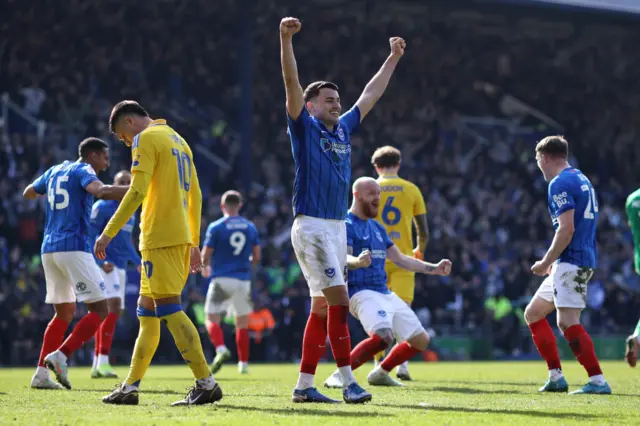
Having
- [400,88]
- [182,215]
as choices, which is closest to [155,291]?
[182,215]

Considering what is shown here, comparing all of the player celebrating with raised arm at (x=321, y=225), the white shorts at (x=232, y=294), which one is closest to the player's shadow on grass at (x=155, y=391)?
the player celebrating with raised arm at (x=321, y=225)

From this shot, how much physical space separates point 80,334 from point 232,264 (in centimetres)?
530

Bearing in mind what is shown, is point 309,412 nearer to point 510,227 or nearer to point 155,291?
point 155,291

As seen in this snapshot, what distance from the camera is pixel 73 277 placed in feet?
32.0

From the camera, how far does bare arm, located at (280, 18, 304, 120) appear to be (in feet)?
22.8

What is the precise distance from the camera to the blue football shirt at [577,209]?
923 centimetres

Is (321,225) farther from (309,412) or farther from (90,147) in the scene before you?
(90,147)

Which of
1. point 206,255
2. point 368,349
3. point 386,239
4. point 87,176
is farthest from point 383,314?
point 206,255

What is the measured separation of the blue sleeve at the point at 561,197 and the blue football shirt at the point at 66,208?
14.2 feet

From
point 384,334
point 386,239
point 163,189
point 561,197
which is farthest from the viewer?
point 386,239

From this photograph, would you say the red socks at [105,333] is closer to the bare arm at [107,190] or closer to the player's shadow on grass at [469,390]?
the bare arm at [107,190]

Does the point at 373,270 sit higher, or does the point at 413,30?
the point at 413,30

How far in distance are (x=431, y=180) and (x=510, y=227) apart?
8.37ft

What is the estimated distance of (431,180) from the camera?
28.1 meters
